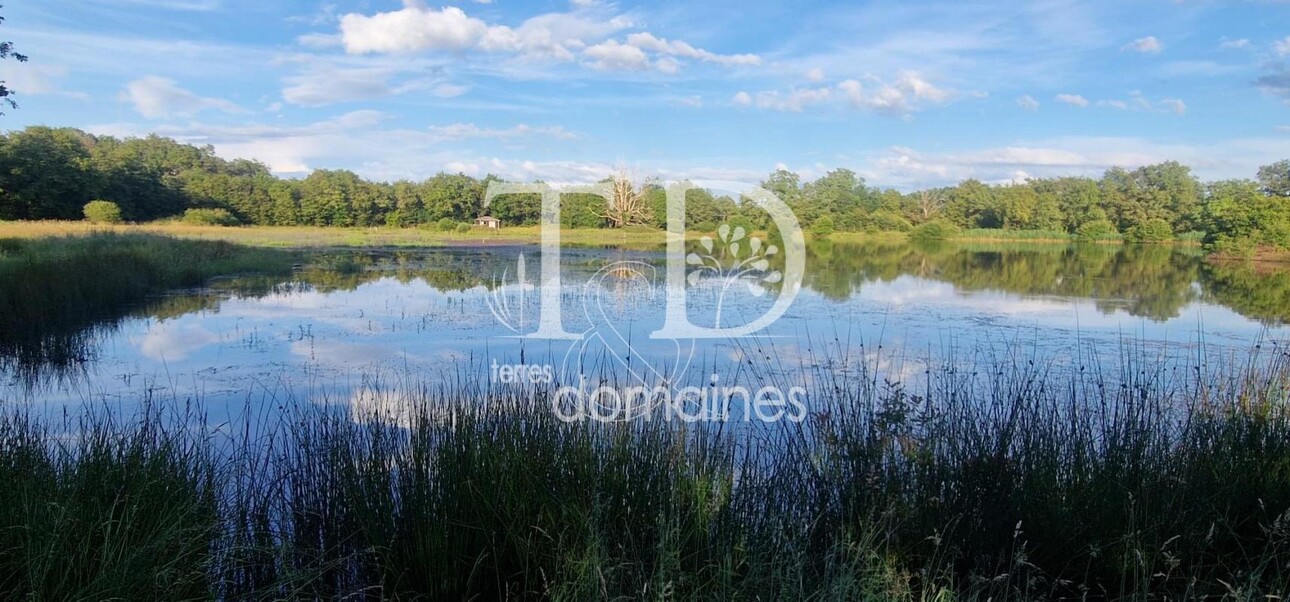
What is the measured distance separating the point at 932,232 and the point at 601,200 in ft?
83.1

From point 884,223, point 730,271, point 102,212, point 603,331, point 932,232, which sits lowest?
point 603,331

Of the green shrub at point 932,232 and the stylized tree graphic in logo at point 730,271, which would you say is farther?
the green shrub at point 932,232

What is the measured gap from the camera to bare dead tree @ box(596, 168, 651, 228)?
34156 millimetres

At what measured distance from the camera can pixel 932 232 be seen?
5269cm

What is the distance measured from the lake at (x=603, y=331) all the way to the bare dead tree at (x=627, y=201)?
13.2 m

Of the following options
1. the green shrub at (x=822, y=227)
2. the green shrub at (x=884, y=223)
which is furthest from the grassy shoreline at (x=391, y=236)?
the green shrub at (x=884, y=223)

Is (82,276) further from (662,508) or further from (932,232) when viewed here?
(932,232)

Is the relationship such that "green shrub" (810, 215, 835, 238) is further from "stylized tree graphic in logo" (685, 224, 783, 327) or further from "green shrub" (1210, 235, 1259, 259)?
"green shrub" (1210, 235, 1259, 259)

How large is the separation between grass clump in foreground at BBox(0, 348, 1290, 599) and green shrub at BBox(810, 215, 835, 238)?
4363 cm

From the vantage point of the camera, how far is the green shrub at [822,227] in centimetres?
4644

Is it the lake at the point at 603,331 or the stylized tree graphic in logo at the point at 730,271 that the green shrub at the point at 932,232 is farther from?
the lake at the point at 603,331

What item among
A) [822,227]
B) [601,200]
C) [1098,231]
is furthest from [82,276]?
[1098,231]

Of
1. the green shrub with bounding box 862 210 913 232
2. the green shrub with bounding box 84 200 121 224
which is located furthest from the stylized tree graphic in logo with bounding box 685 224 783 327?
the green shrub with bounding box 84 200 121 224

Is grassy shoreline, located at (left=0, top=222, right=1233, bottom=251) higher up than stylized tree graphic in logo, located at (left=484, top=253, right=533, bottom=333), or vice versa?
grassy shoreline, located at (left=0, top=222, right=1233, bottom=251)
